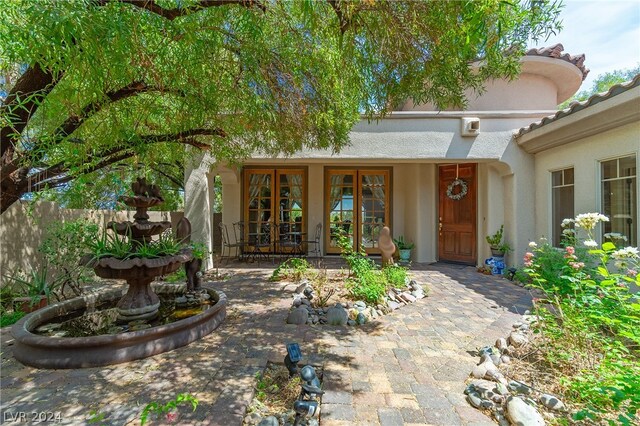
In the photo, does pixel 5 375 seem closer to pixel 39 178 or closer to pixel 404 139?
pixel 39 178

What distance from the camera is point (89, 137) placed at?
304 centimetres

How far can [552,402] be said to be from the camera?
78.3 inches

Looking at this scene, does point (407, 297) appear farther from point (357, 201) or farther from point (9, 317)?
point (9, 317)

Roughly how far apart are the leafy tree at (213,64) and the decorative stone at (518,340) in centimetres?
254

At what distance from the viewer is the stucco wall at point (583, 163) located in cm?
407

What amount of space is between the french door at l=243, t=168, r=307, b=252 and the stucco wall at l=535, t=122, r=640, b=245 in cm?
569

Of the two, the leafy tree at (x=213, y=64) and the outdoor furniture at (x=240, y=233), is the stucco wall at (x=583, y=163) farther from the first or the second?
the outdoor furniture at (x=240, y=233)

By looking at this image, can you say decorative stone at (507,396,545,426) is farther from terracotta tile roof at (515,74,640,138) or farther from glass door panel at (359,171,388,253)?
glass door panel at (359,171,388,253)

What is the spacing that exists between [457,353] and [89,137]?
14.5 ft

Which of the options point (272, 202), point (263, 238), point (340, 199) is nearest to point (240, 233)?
point (263, 238)

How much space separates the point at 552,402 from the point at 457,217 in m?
6.02

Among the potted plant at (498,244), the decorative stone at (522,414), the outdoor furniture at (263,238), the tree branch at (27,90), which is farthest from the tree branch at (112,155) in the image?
the potted plant at (498,244)

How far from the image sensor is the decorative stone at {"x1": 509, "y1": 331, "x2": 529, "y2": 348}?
2.83 m

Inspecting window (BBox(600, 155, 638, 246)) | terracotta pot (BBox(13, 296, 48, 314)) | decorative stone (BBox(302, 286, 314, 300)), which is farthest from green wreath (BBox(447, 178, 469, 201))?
terracotta pot (BBox(13, 296, 48, 314))
